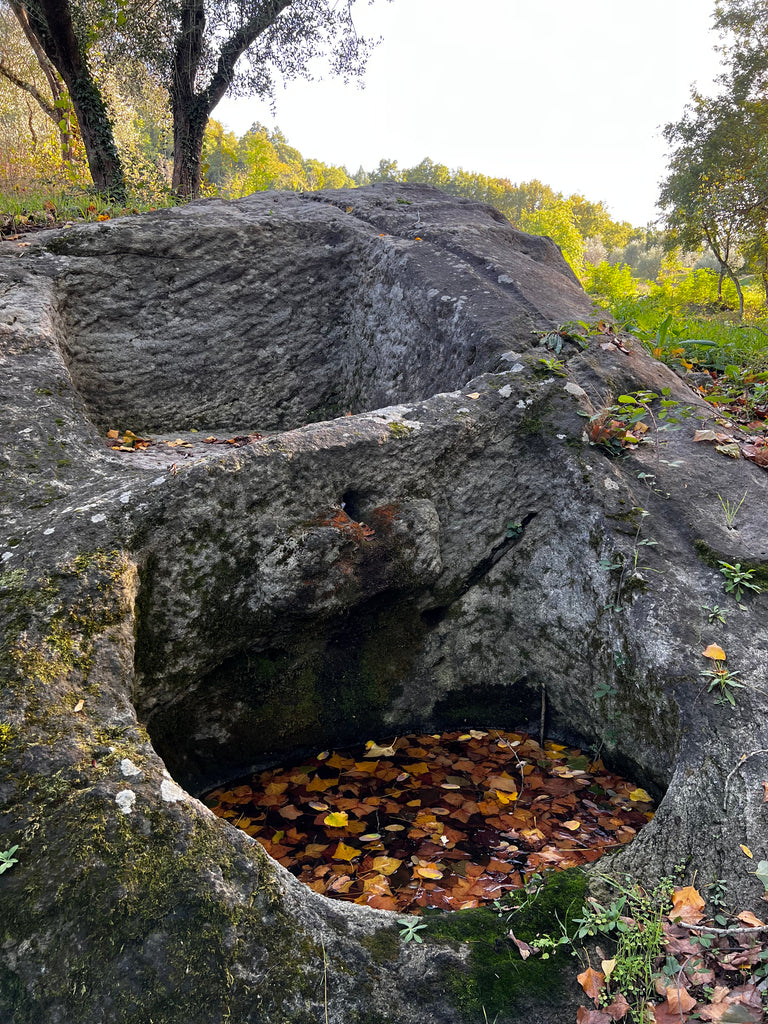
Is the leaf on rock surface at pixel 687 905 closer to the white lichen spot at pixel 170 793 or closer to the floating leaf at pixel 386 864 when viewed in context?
the floating leaf at pixel 386 864

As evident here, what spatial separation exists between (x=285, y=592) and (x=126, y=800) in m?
1.25

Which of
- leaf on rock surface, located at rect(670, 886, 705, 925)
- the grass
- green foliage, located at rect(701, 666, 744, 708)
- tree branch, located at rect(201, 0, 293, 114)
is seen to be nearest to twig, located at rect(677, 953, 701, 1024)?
leaf on rock surface, located at rect(670, 886, 705, 925)

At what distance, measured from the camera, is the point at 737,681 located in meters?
2.75

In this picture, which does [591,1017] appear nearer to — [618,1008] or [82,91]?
[618,1008]

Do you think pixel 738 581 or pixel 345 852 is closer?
pixel 345 852

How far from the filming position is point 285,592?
3.10 meters

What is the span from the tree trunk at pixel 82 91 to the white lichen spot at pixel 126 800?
8.74m

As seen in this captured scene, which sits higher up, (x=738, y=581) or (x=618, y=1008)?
(x=738, y=581)

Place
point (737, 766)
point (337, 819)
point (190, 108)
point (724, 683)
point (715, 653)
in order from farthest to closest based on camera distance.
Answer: point (190, 108) → point (337, 819) → point (715, 653) → point (724, 683) → point (737, 766)

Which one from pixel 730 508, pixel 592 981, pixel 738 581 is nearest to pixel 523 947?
pixel 592 981

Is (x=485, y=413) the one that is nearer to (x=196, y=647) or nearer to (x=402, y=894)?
(x=196, y=647)

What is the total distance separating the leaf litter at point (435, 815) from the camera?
2.67 metres

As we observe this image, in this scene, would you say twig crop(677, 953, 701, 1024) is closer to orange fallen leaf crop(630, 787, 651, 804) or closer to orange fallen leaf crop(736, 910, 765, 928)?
orange fallen leaf crop(736, 910, 765, 928)

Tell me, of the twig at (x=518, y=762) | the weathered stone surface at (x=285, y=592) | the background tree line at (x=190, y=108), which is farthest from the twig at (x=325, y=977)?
the background tree line at (x=190, y=108)
